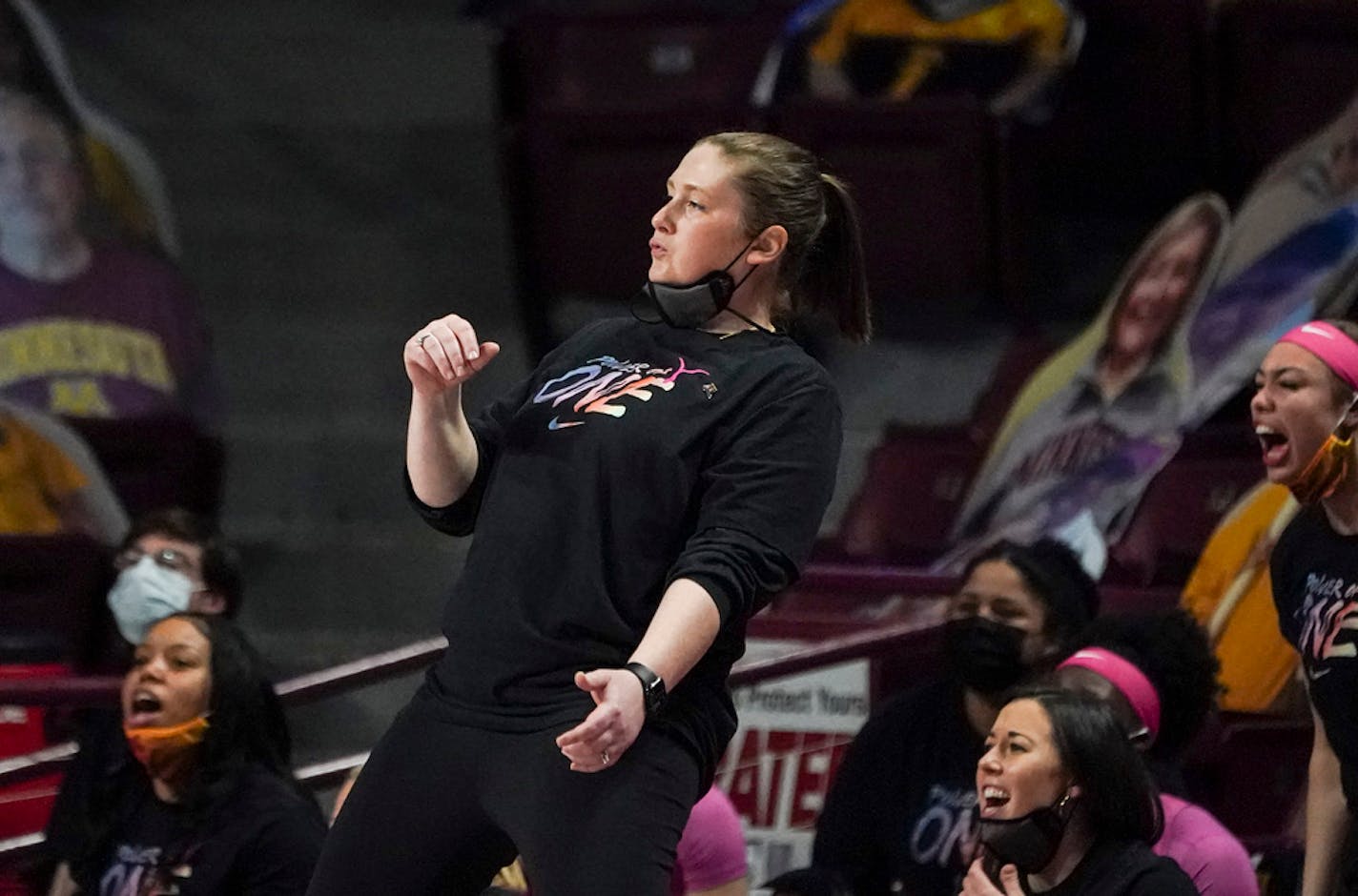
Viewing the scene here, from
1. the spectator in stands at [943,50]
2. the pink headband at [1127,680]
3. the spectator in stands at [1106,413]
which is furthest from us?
the spectator in stands at [943,50]

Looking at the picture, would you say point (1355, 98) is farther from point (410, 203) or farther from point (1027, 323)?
point (410, 203)

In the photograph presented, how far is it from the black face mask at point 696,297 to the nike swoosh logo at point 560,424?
0.51ft

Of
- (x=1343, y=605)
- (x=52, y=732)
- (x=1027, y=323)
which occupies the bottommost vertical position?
(x=52, y=732)

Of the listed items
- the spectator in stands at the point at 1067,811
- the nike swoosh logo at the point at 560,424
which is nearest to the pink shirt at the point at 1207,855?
the spectator in stands at the point at 1067,811

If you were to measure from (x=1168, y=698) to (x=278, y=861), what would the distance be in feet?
4.36

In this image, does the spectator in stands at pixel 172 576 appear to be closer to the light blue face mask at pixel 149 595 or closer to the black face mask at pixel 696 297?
the light blue face mask at pixel 149 595

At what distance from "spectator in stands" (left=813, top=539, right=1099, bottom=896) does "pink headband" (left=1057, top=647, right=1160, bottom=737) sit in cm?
30

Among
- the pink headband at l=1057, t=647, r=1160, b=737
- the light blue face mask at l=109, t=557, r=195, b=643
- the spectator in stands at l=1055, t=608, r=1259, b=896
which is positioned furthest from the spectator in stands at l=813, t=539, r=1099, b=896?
the light blue face mask at l=109, t=557, r=195, b=643

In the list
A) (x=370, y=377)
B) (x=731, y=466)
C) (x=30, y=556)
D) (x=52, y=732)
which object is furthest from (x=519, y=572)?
(x=370, y=377)

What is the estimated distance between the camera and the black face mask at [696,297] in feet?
7.29

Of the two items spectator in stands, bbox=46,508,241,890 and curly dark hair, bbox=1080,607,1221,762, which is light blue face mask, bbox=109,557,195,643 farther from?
curly dark hair, bbox=1080,607,1221,762

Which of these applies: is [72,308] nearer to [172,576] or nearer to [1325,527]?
[172,576]

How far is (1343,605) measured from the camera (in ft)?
9.08

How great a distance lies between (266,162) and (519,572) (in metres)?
4.01
